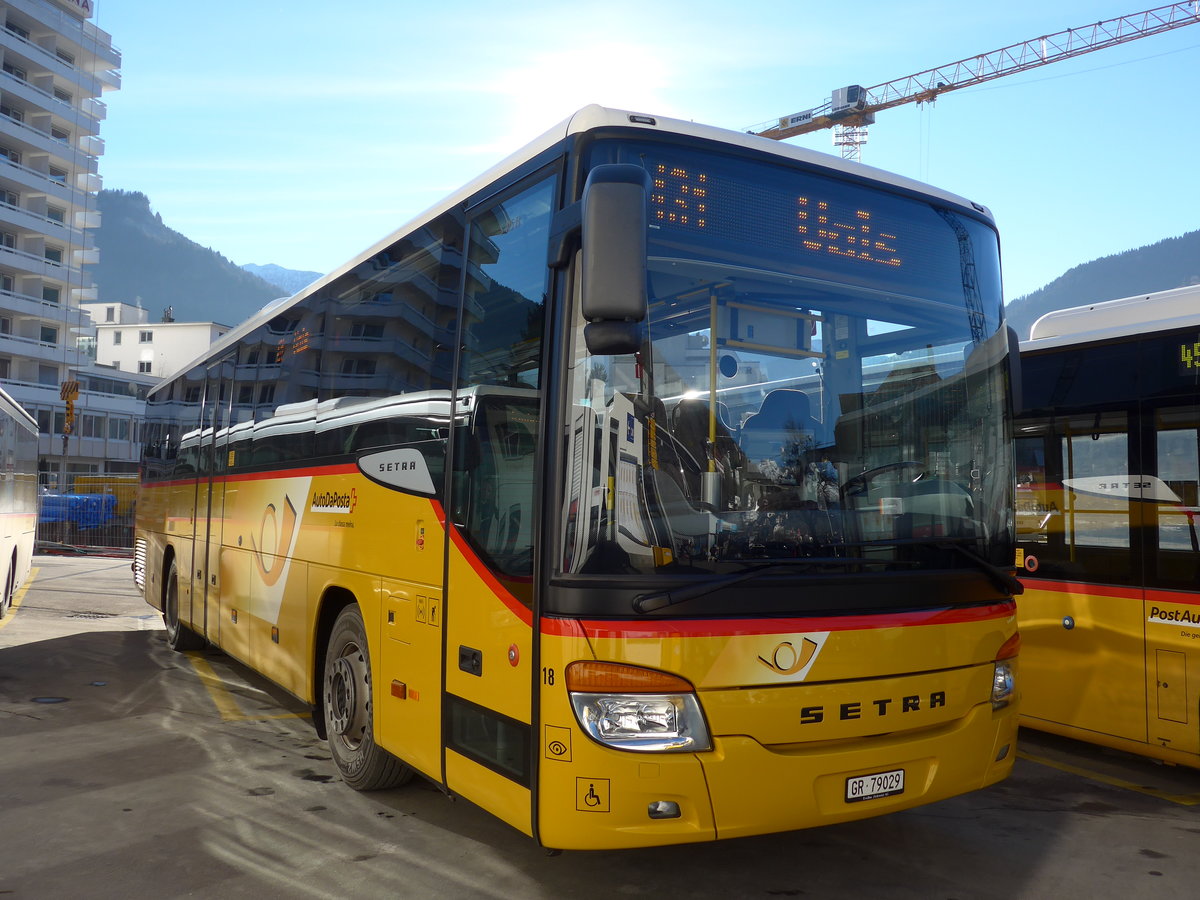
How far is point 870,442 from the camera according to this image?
4.38 metres

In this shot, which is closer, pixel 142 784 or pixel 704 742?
pixel 704 742

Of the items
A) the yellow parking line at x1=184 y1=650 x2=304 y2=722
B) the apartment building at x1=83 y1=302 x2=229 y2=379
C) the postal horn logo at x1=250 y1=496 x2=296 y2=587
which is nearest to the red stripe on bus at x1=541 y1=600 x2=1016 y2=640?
the postal horn logo at x1=250 y1=496 x2=296 y2=587

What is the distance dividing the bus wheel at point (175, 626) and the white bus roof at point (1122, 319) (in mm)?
9172

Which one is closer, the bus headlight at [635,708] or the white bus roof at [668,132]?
the bus headlight at [635,708]

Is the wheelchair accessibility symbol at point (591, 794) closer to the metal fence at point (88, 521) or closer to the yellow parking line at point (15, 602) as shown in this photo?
the yellow parking line at point (15, 602)

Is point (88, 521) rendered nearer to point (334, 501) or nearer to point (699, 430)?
point (334, 501)

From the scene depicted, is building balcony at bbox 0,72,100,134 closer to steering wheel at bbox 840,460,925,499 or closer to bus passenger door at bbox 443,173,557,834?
bus passenger door at bbox 443,173,557,834

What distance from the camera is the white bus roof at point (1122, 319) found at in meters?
6.79

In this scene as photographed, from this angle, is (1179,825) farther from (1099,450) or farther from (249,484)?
(249,484)

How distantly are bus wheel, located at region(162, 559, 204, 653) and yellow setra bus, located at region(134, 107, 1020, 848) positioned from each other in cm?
699

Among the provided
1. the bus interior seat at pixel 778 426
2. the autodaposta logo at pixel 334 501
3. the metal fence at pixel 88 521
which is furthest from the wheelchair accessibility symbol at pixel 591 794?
the metal fence at pixel 88 521

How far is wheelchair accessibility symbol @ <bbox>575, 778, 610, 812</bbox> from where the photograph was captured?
387 cm

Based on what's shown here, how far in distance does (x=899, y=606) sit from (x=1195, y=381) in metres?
3.50

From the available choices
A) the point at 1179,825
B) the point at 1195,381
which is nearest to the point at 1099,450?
the point at 1195,381
